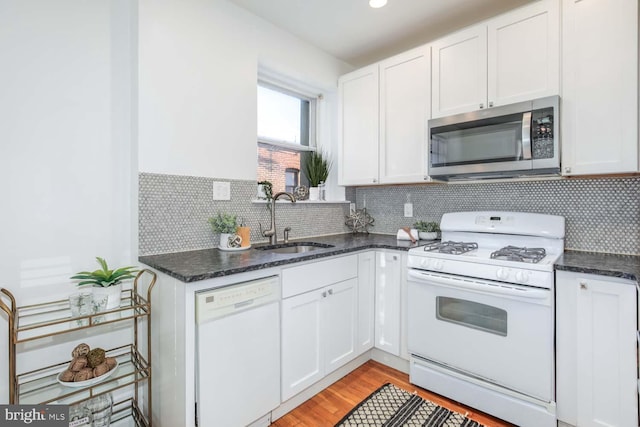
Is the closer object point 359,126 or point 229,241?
point 229,241

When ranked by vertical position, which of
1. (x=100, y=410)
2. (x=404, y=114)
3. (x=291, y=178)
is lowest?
(x=100, y=410)

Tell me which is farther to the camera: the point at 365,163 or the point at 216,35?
the point at 365,163

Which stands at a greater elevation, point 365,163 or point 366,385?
point 365,163

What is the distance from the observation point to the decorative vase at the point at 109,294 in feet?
4.51

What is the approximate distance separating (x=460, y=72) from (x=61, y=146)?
8.02ft

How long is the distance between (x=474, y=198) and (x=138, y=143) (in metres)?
2.34

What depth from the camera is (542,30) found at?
5.92ft

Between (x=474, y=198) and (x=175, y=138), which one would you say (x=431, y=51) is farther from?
(x=175, y=138)

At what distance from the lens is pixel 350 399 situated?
1.91m

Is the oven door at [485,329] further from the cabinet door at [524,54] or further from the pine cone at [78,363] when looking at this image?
the pine cone at [78,363]

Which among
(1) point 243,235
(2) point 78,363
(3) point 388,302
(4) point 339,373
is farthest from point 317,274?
(2) point 78,363

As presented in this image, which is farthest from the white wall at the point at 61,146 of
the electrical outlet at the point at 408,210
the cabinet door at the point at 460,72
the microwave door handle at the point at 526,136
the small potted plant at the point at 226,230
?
the microwave door handle at the point at 526,136

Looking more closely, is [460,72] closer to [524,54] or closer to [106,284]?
[524,54]

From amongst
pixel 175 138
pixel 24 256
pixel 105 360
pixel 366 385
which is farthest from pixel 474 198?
pixel 24 256
